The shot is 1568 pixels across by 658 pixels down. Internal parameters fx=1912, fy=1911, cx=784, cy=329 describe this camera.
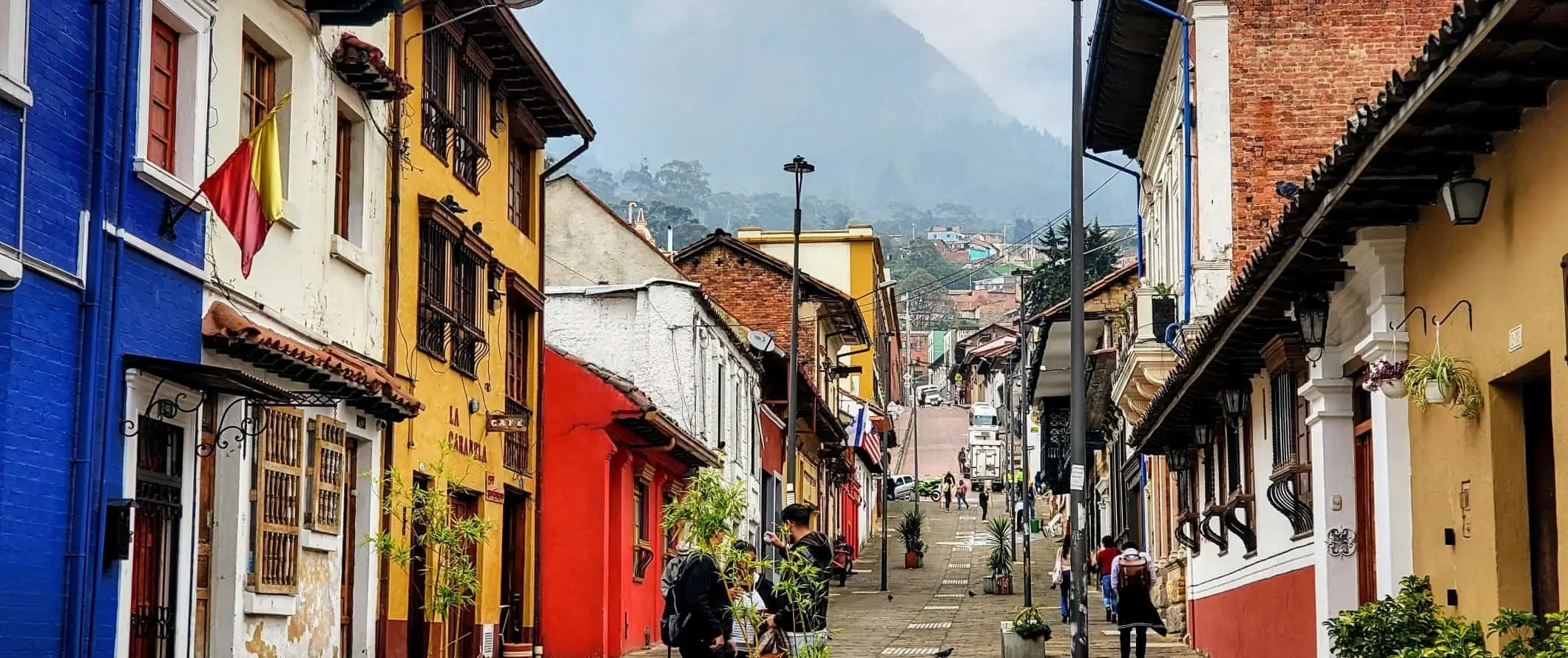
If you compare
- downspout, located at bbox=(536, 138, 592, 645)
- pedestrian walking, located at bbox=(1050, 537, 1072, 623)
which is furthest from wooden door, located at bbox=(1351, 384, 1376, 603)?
pedestrian walking, located at bbox=(1050, 537, 1072, 623)

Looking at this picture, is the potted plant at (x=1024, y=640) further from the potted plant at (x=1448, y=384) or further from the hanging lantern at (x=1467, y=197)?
the hanging lantern at (x=1467, y=197)

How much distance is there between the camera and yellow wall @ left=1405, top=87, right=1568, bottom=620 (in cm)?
904

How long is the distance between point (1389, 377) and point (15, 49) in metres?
8.21

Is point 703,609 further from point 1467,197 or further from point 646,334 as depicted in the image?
point 646,334

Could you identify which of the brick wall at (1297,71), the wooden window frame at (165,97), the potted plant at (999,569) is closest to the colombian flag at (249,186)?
the wooden window frame at (165,97)

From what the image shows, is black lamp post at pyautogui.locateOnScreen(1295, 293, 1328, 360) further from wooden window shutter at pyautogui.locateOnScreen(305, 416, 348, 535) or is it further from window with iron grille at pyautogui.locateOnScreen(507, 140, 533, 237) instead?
window with iron grille at pyautogui.locateOnScreen(507, 140, 533, 237)

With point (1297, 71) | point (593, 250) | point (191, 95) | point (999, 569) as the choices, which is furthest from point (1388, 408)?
point (999, 569)

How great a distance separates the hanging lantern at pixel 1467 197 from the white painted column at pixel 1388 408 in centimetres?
213

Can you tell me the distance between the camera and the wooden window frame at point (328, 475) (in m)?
15.6

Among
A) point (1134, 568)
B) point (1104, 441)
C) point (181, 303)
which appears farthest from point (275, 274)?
point (1104, 441)

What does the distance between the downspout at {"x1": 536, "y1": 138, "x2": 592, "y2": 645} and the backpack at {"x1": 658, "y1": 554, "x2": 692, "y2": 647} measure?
946cm

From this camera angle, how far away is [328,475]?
16016 mm

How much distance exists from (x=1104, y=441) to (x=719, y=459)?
15.2 meters

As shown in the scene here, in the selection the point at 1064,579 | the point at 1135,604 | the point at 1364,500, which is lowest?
the point at 1135,604
